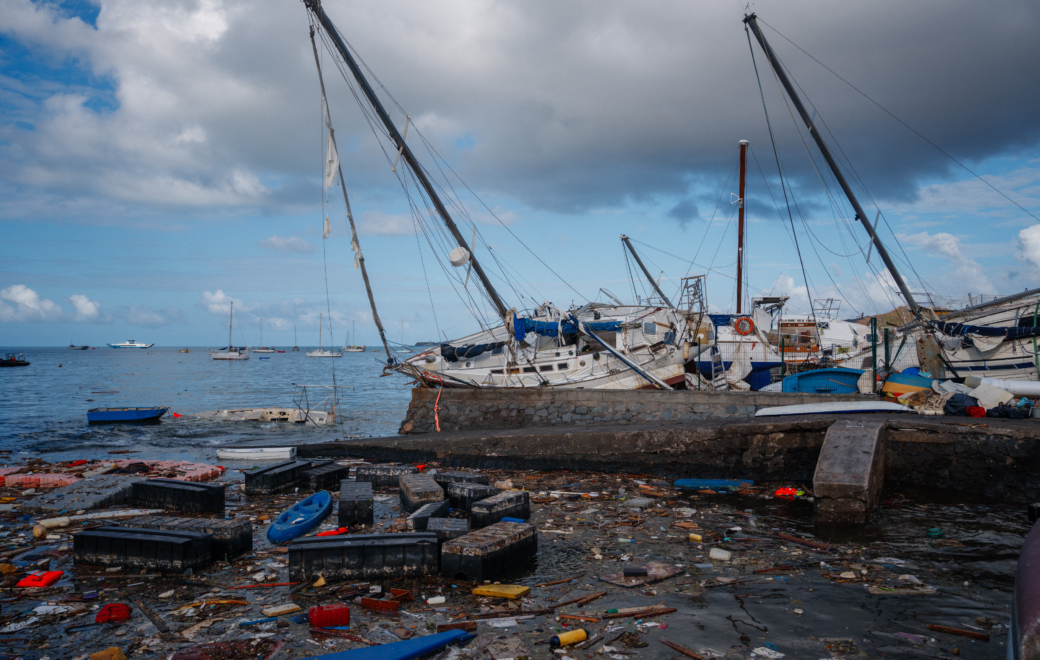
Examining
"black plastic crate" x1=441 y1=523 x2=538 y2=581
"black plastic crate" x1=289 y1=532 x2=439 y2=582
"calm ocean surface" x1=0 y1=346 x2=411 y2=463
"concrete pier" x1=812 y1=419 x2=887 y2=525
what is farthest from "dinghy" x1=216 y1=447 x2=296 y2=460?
"concrete pier" x1=812 y1=419 x2=887 y2=525

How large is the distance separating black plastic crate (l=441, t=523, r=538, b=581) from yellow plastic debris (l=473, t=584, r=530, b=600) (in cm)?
17

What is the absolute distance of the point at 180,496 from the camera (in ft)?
25.7

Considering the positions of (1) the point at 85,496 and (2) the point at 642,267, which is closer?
(1) the point at 85,496

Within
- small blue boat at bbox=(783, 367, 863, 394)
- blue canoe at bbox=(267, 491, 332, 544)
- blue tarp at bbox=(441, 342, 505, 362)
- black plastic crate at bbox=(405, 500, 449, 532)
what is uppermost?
blue tarp at bbox=(441, 342, 505, 362)

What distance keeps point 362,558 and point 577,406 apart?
9.27m

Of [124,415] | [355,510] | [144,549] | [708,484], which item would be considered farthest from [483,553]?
[124,415]

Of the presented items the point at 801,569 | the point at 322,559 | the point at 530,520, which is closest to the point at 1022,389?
the point at 801,569

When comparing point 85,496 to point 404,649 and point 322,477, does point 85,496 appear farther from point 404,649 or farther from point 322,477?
point 404,649

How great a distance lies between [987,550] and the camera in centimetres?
568

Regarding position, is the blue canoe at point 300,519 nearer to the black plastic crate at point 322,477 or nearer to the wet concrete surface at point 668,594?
the wet concrete surface at point 668,594

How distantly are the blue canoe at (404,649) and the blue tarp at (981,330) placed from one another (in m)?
16.2

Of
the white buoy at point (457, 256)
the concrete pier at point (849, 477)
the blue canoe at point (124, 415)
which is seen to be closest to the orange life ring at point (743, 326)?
the white buoy at point (457, 256)

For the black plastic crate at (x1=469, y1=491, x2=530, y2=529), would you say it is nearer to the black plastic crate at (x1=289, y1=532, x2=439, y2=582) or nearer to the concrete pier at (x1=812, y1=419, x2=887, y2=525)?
the black plastic crate at (x1=289, y1=532, x2=439, y2=582)

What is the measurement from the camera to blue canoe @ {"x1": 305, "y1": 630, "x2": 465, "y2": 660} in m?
3.53
